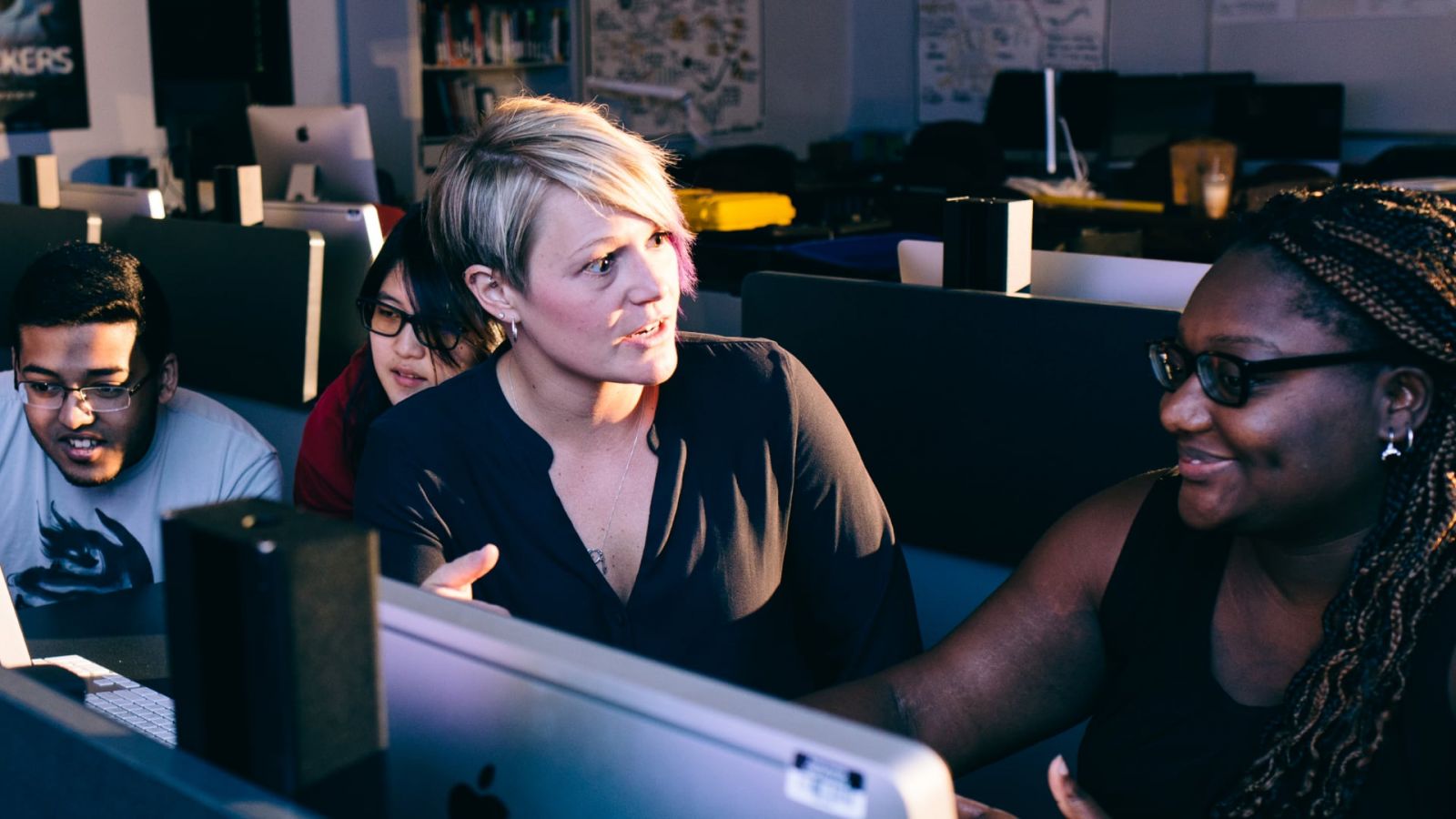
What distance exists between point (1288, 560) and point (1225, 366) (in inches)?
7.4

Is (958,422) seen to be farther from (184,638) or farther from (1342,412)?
(184,638)

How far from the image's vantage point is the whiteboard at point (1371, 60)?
6.25 meters

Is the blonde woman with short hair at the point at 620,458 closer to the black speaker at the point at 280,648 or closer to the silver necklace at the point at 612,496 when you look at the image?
the silver necklace at the point at 612,496

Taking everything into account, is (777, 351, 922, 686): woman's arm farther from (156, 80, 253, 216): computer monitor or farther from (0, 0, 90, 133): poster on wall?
(0, 0, 90, 133): poster on wall

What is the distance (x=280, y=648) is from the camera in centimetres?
58

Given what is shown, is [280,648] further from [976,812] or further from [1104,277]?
[1104,277]

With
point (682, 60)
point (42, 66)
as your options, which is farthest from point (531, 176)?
point (682, 60)

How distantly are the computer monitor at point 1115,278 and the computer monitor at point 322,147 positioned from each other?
2.73 metres

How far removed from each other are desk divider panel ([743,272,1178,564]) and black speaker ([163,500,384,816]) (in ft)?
4.00

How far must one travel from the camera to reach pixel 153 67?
603 centimetres

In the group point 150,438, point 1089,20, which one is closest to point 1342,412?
point 150,438

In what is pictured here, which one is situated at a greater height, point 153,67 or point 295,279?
point 153,67

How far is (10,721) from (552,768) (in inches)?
10.6

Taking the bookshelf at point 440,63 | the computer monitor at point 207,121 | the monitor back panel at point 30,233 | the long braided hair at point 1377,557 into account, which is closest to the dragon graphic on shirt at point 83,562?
the monitor back panel at point 30,233
